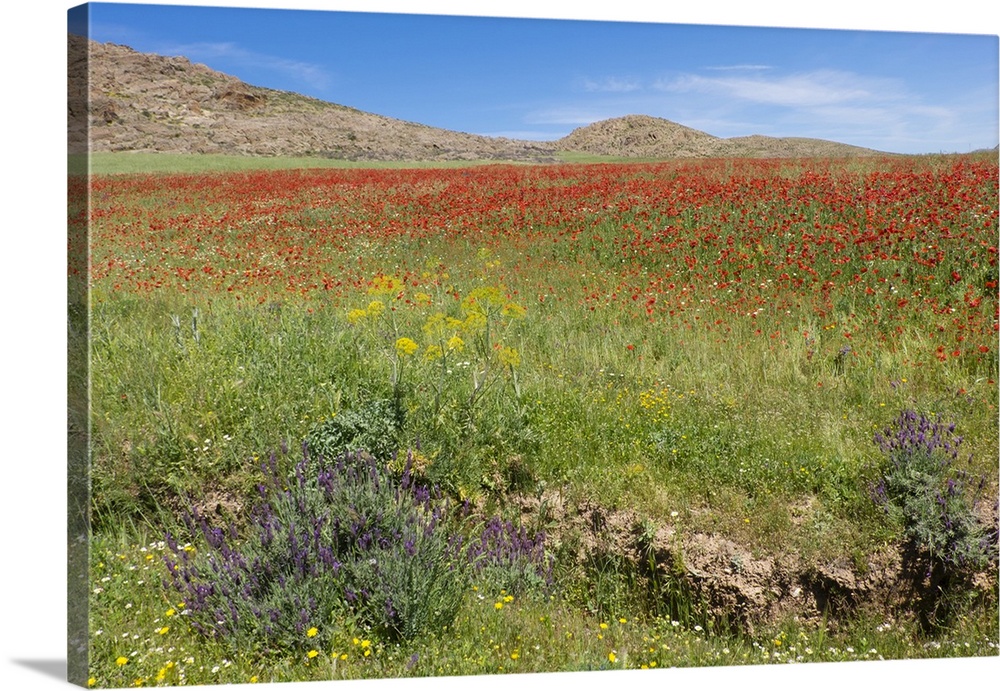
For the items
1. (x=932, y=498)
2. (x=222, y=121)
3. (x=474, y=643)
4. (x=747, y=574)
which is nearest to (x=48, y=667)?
(x=474, y=643)

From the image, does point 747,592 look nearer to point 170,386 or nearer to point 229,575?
point 229,575

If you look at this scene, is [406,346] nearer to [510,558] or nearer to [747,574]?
[510,558]

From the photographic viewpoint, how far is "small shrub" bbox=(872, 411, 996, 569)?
159 inches

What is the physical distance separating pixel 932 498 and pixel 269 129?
4.02 m

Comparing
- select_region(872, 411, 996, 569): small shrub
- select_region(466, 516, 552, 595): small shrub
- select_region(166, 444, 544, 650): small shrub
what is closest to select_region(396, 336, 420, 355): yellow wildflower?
select_region(166, 444, 544, 650): small shrub

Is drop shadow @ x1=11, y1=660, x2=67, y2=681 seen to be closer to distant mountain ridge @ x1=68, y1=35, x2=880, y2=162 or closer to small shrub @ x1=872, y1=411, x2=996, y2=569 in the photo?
distant mountain ridge @ x1=68, y1=35, x2=880, y2=162

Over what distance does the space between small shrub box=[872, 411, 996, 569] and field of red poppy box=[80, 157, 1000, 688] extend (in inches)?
3.4

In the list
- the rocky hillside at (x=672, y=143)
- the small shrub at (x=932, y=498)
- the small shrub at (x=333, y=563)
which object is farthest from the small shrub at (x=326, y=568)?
the small shrub at (x=932, y=498)

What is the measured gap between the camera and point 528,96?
433 cm

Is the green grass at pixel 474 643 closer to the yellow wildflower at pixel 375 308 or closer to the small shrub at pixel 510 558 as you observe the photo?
the small shrub at pixel 510 558

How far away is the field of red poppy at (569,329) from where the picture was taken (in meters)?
4.02

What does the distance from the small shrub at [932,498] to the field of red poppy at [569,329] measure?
3.4 inches

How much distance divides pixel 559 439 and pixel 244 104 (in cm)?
244

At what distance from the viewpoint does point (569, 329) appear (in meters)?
4.66
